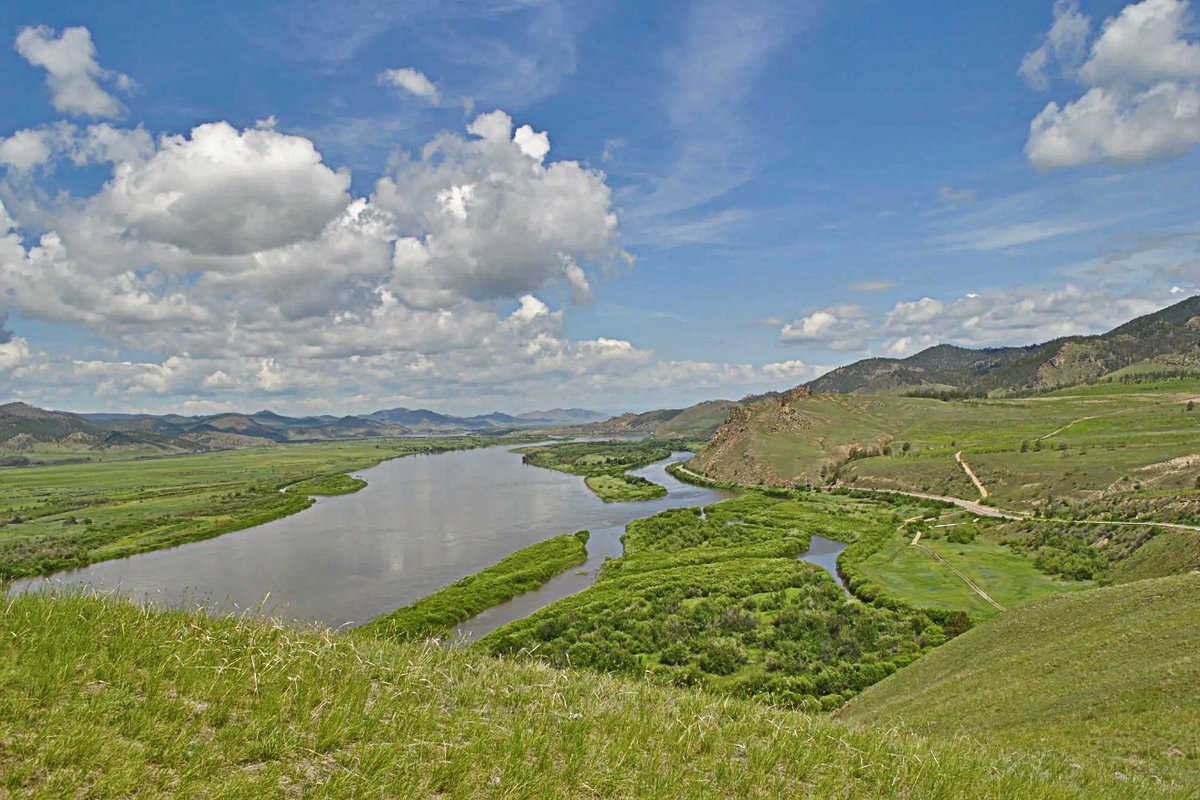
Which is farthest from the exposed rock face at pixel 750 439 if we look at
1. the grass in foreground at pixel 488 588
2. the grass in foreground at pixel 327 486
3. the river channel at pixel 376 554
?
the grass in foreground at pixel 327 486

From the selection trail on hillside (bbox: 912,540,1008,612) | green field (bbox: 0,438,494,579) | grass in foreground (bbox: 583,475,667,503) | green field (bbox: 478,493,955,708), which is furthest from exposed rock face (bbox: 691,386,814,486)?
green field (bbox: 0,438,494,579)

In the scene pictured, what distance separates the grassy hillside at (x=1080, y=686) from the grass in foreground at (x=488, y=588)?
25998 millimetres

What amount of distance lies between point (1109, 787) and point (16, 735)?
13710 millimetres

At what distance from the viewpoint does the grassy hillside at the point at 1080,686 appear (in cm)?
1384

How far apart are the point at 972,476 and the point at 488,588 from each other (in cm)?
9253

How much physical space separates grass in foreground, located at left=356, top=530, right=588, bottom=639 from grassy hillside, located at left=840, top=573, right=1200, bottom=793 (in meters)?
26.0

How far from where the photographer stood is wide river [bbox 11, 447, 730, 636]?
50.6 metres

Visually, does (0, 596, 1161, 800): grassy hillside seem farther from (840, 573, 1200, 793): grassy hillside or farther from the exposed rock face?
the exposed rock face

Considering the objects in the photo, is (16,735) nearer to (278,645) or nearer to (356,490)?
(278,645)

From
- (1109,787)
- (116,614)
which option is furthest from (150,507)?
(1109,787)

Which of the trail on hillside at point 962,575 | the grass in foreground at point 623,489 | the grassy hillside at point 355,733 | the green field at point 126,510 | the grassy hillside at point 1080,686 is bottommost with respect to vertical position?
the grass in foreground at point 623,489

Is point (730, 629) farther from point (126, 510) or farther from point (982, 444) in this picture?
point (126, 510)

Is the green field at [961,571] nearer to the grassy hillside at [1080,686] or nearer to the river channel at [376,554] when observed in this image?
the grassy hillside at [1080,686]

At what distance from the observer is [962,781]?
721 centimetres
